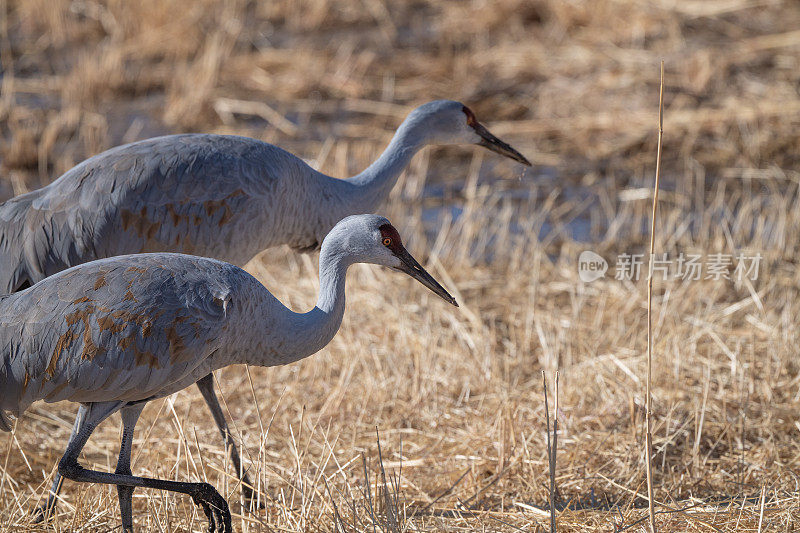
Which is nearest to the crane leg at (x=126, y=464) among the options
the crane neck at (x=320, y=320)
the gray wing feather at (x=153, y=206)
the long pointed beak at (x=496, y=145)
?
the crane neck at (x=320, y=320)

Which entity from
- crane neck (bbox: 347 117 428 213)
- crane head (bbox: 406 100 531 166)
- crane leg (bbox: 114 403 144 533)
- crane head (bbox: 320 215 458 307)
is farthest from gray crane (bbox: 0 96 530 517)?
crane head (bbox: 320 215 458 307)

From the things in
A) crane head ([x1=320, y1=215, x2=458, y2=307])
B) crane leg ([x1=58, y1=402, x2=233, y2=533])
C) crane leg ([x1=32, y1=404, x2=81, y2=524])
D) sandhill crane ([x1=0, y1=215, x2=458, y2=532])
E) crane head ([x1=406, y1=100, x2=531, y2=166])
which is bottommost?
crane leg ([x1=32, y1=404, x2=81, y2=524])

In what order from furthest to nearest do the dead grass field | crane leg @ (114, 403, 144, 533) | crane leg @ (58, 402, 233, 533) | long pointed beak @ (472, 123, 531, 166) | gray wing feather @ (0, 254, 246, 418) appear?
long pointed beak @ (472, 123, 531, 166) → the dead grass field → crane leg @ (114, 403, 144, 533) → crane leg @ (58, 402, 233, 533) → gray wing feather @ (0, 254, 246, 418)

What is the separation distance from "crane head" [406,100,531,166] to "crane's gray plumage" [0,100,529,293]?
1.64 feet

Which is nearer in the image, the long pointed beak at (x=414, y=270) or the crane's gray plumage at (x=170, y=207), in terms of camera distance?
the long pointed beak at (x=414, y=270)

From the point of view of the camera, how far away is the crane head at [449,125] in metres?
4.48

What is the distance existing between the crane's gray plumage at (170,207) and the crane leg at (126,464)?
0.73 meters

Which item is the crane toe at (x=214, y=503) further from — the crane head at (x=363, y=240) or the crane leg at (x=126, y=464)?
the crane head at (x=363, y=240)

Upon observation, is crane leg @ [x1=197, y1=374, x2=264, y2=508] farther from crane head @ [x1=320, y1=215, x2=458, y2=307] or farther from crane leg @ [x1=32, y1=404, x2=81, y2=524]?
crane head @ [x1=320, y1=215, x2=458, y2=307]

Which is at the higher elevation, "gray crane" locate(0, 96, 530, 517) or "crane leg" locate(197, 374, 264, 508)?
"gray crane" locate(0, 96, 530, 517)

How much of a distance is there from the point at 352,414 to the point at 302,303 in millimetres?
966

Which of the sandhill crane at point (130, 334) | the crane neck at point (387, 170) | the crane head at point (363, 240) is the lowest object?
the sandhill crane at point (130, 334)

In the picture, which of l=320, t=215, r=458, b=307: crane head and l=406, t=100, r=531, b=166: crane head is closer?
Answer: l=320, t=215, r=458, b=307: crane head

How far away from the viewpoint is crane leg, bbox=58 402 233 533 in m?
3.17
